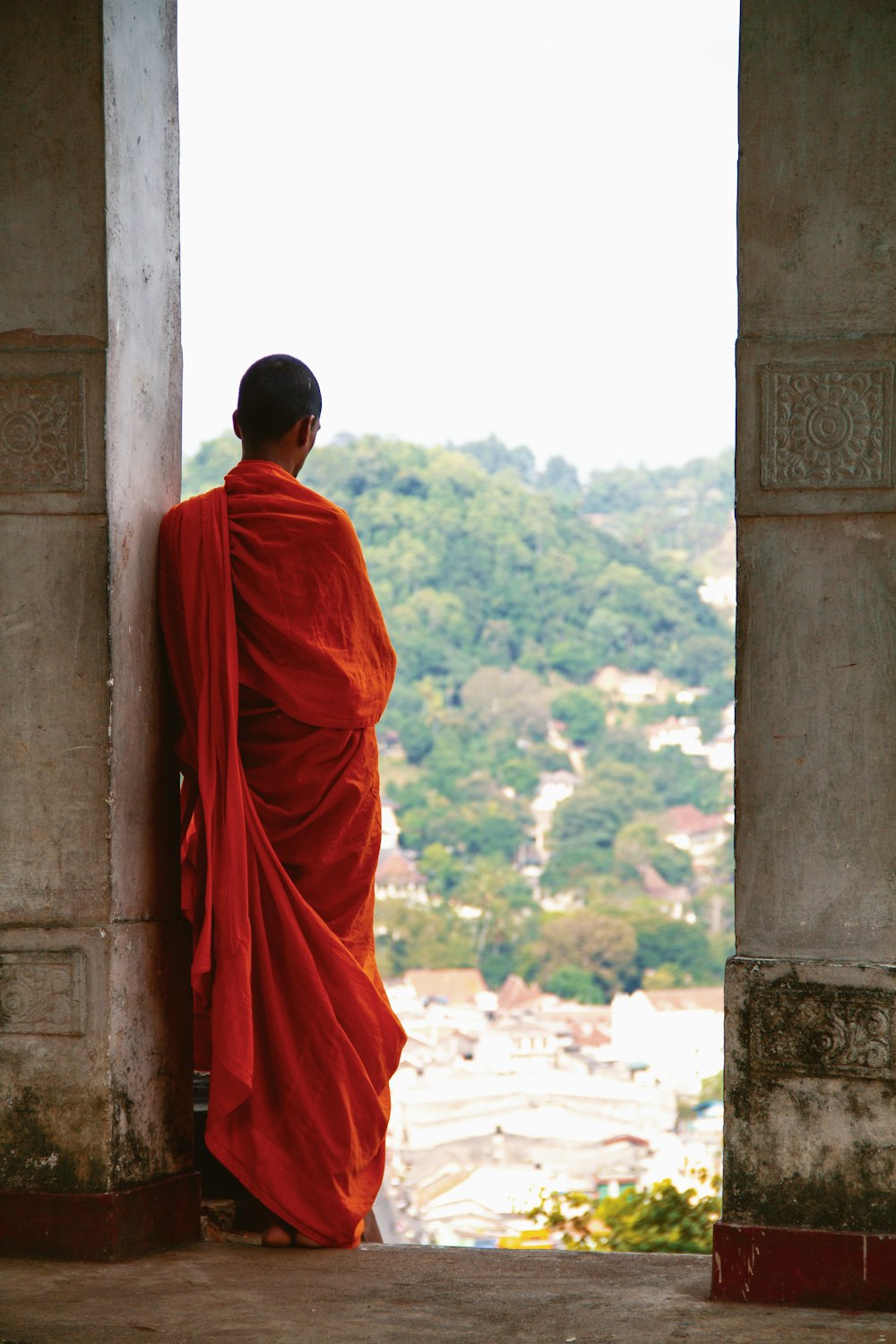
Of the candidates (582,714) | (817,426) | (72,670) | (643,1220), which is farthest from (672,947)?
(817,426)

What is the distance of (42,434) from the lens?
3.28 metres

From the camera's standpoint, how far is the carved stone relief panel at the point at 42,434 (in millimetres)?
3260

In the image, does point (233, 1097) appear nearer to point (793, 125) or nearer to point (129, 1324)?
point (129, 1324)

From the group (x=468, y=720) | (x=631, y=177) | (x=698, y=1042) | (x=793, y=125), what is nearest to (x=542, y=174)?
(x=631, y=177)

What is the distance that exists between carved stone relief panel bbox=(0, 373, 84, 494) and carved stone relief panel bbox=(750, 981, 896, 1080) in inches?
68.8

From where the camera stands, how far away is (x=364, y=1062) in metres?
3.41

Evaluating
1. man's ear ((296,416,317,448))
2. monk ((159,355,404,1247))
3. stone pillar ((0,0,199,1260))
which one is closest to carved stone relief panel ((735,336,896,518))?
monk ((159,355,404,1247))

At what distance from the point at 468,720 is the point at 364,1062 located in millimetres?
66736

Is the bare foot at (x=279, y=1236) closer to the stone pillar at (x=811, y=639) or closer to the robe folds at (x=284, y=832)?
the robe folds at (x=284, y=832)

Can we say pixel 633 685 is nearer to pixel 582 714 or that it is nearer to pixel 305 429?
pixel 582 714

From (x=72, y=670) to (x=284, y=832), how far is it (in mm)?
573

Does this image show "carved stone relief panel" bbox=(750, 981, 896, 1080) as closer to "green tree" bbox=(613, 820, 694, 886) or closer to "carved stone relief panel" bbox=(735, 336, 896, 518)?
"carved stone relief panel" bbox=(735, 336, 896, 518)

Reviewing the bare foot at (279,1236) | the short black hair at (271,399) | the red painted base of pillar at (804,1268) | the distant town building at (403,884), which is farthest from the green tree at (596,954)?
the red painted base of pillar at (804,1268)

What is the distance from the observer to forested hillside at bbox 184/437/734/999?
199 ft
